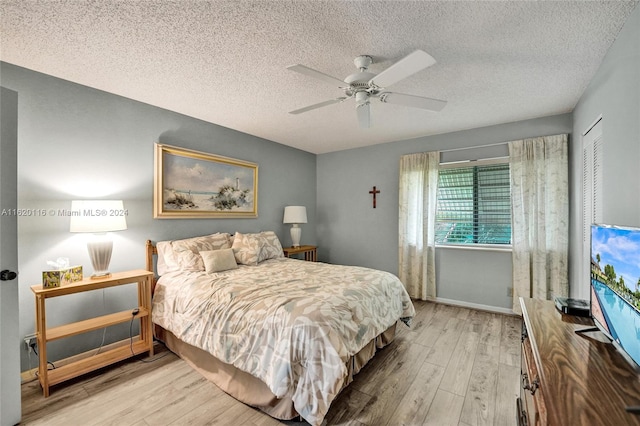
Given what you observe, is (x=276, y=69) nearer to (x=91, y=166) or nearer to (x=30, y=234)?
(x=91, y=166)

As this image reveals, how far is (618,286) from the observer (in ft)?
3.76

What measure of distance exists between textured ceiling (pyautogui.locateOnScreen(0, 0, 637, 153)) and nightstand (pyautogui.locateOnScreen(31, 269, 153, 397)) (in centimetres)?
177

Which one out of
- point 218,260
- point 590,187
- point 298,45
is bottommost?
point 218,260

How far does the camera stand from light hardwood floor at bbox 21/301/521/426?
1.74 m

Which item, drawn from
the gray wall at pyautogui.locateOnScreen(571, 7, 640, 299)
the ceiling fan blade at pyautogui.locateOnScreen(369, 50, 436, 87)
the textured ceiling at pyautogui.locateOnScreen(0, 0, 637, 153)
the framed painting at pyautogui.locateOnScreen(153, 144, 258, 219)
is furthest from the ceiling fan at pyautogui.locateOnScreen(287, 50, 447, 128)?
the framed painting at pyautogui.locateOnScreen(153, 144, 258, 219)

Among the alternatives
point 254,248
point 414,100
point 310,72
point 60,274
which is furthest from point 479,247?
point 60,274

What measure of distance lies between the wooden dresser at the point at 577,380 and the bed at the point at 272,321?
0.97 metres

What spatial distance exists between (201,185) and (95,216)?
1.24 meters

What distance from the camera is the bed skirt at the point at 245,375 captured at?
1.75 meters

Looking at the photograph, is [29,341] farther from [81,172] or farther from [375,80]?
[375,80]

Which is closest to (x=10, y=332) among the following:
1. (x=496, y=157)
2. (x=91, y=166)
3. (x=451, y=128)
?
(x=91, y=166)

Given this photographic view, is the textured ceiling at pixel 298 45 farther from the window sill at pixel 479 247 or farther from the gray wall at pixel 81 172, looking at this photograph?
the window sill at pixel 479 247

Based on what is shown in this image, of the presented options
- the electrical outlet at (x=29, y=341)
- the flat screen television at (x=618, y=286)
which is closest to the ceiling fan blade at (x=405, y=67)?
the flat screen television at (x=618, y=286)

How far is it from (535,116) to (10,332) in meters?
5.25
